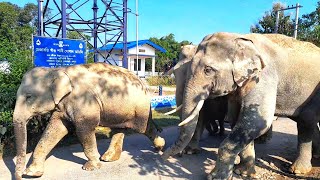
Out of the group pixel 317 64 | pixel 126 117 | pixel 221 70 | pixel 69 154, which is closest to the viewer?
pixel 221 70

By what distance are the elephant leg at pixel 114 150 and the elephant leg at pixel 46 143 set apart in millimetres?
892

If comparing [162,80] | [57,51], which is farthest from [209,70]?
[162,80]

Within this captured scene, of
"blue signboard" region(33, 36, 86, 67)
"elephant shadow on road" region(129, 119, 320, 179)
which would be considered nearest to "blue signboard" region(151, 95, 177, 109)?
"blue signboard" region(33, 36, 86, 67)

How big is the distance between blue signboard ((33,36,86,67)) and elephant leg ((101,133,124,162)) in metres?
3.51

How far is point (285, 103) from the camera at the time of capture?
4906 millimetres

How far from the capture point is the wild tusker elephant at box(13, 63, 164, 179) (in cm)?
452

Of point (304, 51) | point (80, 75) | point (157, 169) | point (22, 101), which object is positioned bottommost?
point (157, 169)

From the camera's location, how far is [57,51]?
847 cm

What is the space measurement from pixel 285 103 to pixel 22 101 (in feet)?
12.6

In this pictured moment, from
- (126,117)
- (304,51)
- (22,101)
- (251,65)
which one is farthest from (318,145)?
(22,101)

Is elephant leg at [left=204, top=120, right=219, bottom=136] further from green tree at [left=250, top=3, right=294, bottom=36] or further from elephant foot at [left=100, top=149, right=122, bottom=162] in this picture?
green tree at [left=250, top=3, right=294, bottom=36]

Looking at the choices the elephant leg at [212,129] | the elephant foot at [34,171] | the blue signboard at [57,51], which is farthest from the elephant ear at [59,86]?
the elephant leg at [212,129]

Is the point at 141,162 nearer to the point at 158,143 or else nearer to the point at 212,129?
the point at 158,143

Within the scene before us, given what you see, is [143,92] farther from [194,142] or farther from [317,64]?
[317,64]
